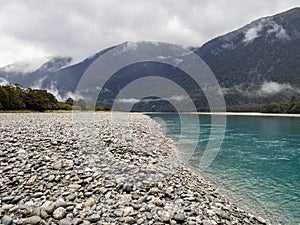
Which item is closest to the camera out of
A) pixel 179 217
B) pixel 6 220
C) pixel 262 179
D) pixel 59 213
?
pixel 6 220

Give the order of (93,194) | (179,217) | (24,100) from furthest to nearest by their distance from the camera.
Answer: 1. (24,100)
2. (93,194)
3. (179,217)

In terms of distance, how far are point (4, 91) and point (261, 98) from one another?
170192 millimetres

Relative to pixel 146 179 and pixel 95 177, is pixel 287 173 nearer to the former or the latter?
pixel 146 179

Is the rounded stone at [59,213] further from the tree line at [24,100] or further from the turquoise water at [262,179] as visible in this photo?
the tree line at [24,100]

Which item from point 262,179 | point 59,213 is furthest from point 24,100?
point 59,213

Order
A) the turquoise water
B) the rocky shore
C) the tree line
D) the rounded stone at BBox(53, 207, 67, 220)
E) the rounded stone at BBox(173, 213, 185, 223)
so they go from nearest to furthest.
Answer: the rounded stone at BBox(53, 207, 67, 220) < the rocky shore < the rounded stone at BBox(173, 213, 185, 223) < the turquoise water < the tree line

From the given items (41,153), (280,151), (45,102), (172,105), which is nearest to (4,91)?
(45,102)

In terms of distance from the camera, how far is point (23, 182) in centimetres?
716

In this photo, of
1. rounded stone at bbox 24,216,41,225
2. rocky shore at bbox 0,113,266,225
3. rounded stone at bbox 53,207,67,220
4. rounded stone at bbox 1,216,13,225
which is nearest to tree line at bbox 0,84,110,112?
rocky shore at bbox 0,113,266,225

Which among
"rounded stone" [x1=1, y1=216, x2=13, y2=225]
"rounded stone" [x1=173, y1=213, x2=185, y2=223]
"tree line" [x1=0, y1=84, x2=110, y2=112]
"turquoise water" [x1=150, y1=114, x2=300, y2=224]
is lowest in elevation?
"turquoise water" [x1=150, y1=114, x2=300, y2=224]

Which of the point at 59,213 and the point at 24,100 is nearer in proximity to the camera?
the point at 59,213

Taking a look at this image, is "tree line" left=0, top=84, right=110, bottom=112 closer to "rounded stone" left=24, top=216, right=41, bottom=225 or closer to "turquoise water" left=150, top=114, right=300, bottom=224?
"turquoise water" left=150, top=114, right=300, bottom=224

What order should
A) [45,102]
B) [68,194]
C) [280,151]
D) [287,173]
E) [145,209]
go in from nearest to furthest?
[145,209] → [68,194] → [287,173] → [280,151] → [45,102]

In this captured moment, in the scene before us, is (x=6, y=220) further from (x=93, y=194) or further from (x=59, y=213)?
(x=93, y=194)
